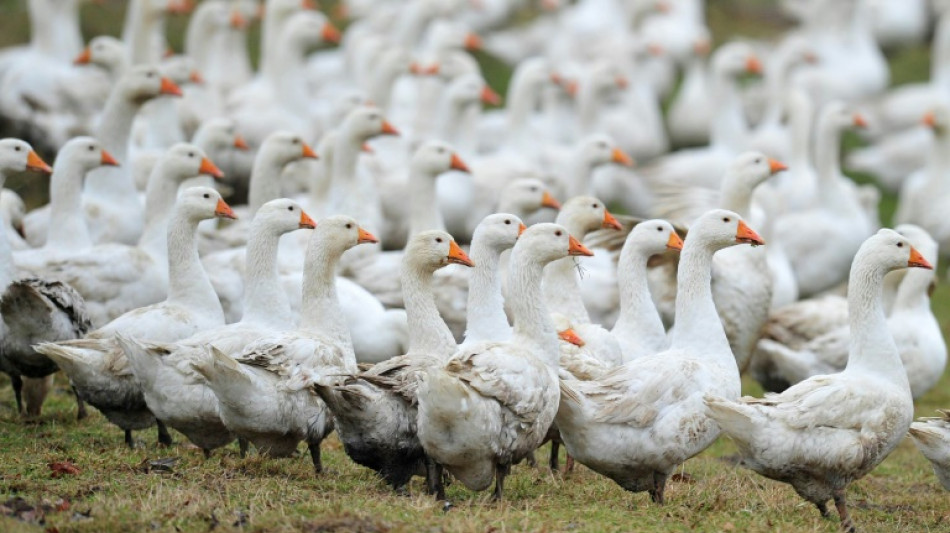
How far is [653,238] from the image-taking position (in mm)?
10719

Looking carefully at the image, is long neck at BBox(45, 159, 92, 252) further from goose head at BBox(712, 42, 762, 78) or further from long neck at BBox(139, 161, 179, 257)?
goose head at BBox(712, 42, 762, 78)

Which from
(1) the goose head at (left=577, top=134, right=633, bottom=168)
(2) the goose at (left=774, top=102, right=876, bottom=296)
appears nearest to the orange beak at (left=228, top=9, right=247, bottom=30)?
(1) the goose head at (left=577, top=134, right=633, bottom=168)

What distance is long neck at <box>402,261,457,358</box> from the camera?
31.6ft

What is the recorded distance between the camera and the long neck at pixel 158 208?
12.5m

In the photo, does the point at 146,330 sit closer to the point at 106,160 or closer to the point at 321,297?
the point at 321,297

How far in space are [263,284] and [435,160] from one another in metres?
4.60

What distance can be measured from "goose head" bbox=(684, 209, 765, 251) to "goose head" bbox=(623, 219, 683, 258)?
85 cm

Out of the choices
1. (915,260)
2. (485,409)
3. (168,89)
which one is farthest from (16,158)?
(915,260)

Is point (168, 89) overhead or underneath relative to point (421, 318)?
overhead

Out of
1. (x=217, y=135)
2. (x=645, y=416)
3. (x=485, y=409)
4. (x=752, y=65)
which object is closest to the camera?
(x=485, y=409)

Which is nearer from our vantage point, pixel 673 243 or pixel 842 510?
pixel 842 510

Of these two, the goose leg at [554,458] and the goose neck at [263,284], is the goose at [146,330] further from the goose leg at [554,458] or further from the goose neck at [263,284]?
the goose leg at [554,458]

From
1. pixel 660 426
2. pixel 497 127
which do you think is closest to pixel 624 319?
pixel 660 426

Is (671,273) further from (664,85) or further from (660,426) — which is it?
(664,85)
